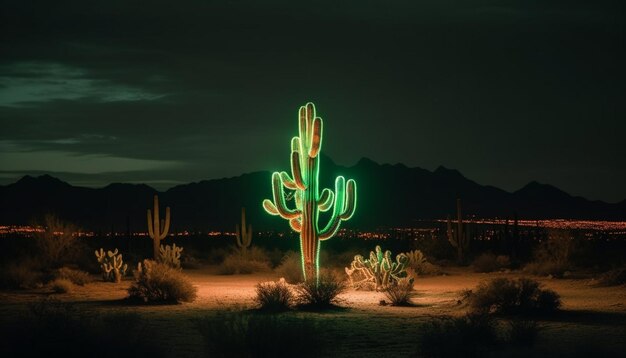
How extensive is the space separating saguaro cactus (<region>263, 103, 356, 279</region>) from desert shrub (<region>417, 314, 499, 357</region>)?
12.9 meters

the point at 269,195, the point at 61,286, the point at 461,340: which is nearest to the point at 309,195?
the point at 61,286

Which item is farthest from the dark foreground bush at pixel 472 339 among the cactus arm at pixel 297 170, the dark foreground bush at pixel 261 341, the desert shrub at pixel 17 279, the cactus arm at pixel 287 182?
the desert shrub at pixel 17 279

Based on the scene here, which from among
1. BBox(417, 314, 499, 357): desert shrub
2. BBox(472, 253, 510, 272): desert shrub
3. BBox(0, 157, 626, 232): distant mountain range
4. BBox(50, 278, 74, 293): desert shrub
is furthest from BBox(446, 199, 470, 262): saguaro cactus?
BBox(0, 157, 626, 232): distant mountain range

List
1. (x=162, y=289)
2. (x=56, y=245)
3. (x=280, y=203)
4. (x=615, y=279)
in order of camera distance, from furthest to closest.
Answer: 1. (x=56, y=245)
2. (x=615, y=279)
3. (x=280, y=203)
4. (x=162, y=289)

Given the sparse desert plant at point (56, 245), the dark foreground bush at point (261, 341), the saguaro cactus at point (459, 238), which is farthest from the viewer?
the saguaro cactus at point (459, 238)

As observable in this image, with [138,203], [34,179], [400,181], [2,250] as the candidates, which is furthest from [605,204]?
[2,250]

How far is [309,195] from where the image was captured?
29906 mm

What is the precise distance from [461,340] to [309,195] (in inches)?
597

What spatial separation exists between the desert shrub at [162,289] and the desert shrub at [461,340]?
10643mm

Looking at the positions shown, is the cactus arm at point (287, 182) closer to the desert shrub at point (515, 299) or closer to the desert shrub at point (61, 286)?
the desert shrub at point (61, 286)

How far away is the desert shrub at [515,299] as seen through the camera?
21.8 m

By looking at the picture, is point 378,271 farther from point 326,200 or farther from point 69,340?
point 69,340

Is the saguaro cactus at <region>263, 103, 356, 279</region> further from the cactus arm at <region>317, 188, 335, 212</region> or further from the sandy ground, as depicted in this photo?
the sandy ground

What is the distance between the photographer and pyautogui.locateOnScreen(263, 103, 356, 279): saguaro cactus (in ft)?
97.7
